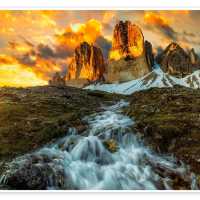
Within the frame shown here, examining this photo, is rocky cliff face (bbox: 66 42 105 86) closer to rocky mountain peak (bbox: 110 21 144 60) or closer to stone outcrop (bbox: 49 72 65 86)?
stone outcrop (bbox: 49 72 65 86)

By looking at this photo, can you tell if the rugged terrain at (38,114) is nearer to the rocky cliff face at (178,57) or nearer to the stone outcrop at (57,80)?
the stone outcrop at (57,80)

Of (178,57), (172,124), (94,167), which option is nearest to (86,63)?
(178,57)

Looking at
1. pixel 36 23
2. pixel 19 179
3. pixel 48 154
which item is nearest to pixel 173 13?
pixel 36 23

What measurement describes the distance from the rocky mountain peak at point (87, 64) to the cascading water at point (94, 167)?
3467 millimetres

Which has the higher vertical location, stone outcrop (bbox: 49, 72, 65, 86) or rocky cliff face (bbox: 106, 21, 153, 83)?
rocky cliff face (bbox: 106, 21, 153, 83)

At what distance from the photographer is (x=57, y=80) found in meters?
13.5

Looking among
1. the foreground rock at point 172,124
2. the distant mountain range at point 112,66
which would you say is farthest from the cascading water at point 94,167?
the distant mountain range at point 112,66

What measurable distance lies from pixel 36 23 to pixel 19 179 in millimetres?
5345

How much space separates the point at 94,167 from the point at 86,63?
11609 mm

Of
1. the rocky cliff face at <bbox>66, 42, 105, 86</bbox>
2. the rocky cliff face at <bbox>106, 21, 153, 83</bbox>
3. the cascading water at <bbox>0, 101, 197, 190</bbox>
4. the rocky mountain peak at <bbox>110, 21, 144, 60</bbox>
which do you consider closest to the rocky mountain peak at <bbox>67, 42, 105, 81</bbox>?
the rocky cliff face at <bbox>66, 42, 105, 86</bbox>

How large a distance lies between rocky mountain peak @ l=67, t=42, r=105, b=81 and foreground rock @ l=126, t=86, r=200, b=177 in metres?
2.44

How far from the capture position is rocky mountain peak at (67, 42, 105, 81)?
44.2 feet

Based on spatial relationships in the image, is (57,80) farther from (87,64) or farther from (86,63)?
(87,64)

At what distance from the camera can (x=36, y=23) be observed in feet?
39.8
